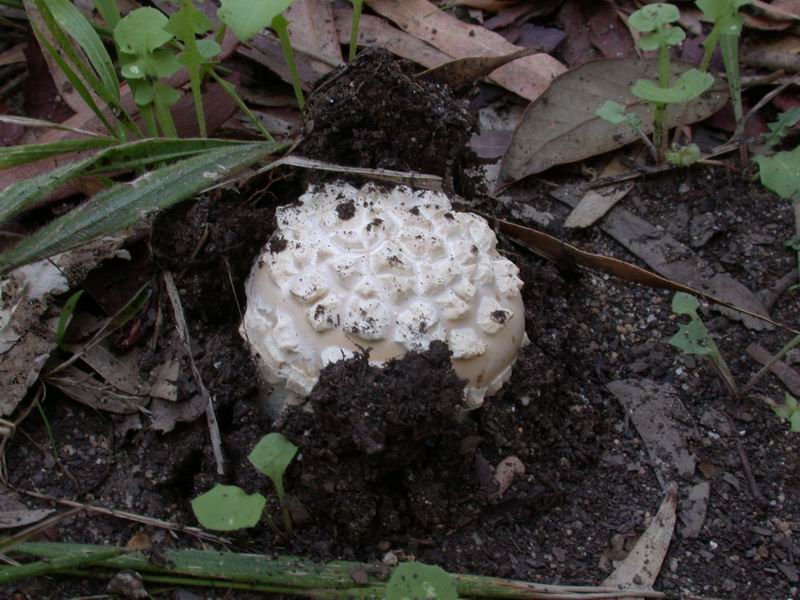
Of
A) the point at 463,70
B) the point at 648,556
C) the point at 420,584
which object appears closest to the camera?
the point at 420,584

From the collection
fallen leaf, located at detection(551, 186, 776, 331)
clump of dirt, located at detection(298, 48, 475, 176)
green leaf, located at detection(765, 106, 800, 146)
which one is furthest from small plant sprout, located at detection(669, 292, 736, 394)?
green leaf, located at detection(765, 106, 800, 146)

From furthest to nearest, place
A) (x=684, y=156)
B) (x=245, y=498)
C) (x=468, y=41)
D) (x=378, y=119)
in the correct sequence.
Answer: (x=468, y=41) → (x=684, y=156) → (x=378, y=119) → (x=245, y=498)

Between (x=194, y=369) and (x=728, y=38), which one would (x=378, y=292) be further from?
(x=728, y=38)

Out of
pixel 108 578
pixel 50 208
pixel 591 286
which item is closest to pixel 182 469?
pixel 108 578

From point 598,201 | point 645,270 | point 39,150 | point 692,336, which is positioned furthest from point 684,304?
point 39,150

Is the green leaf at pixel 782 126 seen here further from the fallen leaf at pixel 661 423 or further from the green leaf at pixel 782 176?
the fallen leaf at pixel 661 423

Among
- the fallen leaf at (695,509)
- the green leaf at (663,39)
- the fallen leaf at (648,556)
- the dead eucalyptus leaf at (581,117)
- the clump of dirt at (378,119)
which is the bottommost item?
the fallen leaf at (695,509)

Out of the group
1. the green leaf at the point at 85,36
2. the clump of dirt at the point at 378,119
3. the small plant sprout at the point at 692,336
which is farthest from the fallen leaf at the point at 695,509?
the green leaf at the point at 85,36
